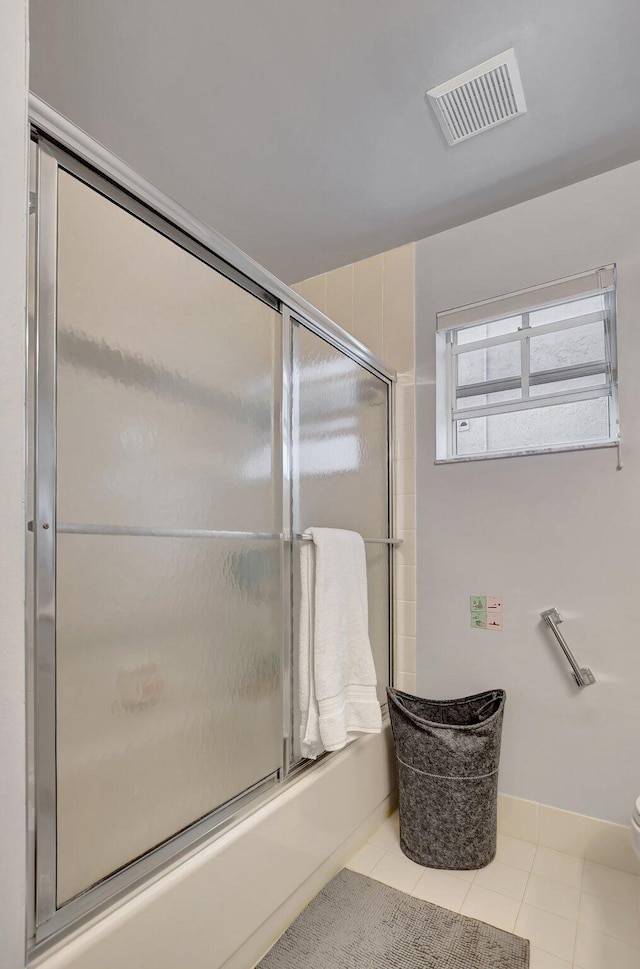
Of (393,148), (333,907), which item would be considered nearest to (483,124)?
(393,148)

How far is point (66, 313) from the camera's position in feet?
3.05

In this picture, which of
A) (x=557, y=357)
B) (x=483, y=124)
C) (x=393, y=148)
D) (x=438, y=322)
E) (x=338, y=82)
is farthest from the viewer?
(x=438, y=322)

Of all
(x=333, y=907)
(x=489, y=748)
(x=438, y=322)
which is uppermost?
(x=438, y=322)

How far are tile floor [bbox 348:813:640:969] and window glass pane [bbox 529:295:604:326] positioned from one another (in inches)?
71.7

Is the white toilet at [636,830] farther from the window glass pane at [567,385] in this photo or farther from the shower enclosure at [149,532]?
the window glass pane at [567,385]

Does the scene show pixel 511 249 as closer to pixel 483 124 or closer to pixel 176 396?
pixel 483 124

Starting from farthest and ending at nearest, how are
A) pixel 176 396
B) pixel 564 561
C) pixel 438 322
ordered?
1. pixel 438 322
2. pixel 564 561
3. pixel 176 396

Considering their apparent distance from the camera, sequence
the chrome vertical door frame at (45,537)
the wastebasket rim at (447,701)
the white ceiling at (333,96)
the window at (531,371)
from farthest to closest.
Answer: the window at (531,371) < the wastebasket rim at (447,701) < the white ceiling at (333,96) < the chrome vertical door frame at (45,537)

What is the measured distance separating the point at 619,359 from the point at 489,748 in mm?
1326

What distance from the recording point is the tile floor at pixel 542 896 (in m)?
1.35

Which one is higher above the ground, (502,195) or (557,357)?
(502,195)

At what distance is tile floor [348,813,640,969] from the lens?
4.44 ft

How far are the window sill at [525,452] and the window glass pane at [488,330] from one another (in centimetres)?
49

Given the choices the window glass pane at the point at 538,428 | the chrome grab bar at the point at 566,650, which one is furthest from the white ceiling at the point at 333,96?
the chrome grab bar at the point at 566,650
